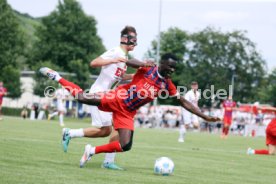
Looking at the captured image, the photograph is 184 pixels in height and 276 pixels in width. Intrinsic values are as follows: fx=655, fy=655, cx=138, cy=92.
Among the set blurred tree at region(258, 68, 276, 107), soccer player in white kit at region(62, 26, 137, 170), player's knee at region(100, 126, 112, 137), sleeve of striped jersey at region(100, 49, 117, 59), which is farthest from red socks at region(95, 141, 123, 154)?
blurred tree at region(258, 68, 276, 107)

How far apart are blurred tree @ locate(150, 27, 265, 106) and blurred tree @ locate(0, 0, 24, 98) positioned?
28.2 metres

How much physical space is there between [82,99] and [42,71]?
2.10m

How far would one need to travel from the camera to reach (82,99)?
12328mm

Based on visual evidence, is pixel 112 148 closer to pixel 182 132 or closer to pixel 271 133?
pixel 271 133

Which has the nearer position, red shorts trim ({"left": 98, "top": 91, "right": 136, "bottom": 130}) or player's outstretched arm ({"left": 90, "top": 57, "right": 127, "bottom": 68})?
player's outstretched arm ({"left": 90, "top": 57, "right": 127, "bottom": 68})

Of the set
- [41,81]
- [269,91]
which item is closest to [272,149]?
[41,81]

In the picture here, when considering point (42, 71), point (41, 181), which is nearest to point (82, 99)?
point (42, 71)

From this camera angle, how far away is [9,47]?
82.0 meters

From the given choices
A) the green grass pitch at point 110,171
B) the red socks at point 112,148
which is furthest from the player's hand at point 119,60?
the green grass pitch at point 110,171

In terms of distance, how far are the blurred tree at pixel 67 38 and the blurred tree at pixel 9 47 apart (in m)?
6.32

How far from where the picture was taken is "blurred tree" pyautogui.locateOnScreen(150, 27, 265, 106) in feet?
326

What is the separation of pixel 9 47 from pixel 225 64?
35764 mm

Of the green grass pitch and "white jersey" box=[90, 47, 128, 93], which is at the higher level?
"white jersey" box=[90, 47, 128, 93]

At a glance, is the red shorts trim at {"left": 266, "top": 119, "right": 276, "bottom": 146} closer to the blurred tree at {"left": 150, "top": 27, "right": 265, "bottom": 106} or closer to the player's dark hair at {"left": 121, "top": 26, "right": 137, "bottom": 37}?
the player's dark hair at {"left": 121, "top": 26, "right": 137, "bottom": 37}
